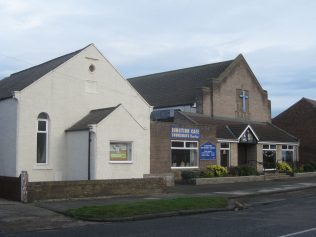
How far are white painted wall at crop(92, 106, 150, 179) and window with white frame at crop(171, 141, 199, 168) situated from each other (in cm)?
400

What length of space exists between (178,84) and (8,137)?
2168 centimetres

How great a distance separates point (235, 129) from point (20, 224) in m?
24.7

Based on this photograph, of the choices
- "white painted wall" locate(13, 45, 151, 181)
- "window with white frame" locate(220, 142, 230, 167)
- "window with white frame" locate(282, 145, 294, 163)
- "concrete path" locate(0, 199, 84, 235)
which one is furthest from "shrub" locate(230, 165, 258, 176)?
"concrete path" locate(0, 199, 84, 235)

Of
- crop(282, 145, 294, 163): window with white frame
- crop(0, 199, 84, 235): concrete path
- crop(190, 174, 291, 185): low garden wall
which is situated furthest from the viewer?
crop(282, 145, 294, 163): window with white frame

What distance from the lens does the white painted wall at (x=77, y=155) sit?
2395 cm

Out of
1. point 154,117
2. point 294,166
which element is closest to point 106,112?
point 154,117

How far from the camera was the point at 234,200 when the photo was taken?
19.9m

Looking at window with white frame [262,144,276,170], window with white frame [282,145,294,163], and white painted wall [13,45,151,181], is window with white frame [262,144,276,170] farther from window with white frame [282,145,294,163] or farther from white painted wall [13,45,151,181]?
white painted wall [13,45,151,181]

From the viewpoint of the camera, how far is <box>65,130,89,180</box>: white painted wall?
24.0 meters

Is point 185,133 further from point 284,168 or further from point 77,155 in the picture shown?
point 284,168

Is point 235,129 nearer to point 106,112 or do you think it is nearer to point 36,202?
point 106,112

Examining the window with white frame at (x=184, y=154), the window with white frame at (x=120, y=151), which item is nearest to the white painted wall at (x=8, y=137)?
the window with white frame at (x=120, y=151)

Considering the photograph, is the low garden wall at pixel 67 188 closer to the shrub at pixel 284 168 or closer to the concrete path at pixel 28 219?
the concrete path at pixel 28 219

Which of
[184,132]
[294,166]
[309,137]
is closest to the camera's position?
[184,132]
